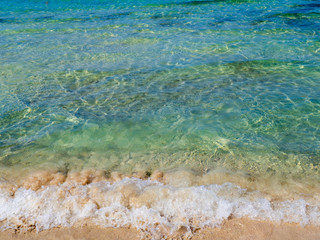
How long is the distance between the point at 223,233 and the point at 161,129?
7.60 feet

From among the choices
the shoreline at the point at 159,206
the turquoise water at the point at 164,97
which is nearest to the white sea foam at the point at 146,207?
the shoreline at the point at 159,206

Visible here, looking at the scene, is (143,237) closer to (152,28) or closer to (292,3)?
(152,28)

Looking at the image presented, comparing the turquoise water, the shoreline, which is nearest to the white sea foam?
the shoreline

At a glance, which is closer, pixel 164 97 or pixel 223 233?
pixel 223 233

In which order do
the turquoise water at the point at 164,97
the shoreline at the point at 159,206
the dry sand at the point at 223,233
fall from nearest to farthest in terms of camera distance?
the dry sand at the point at 223,233
the shoreline at the point at 159,206
the turquoise water at the point at 164,97

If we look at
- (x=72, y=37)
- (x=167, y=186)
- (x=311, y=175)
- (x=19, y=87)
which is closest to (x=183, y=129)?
(x=167, y=186)

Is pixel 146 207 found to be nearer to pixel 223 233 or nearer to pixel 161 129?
pixel 223 233

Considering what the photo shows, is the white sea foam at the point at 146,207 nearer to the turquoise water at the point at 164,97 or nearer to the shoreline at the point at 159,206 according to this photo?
the shoreline at the point at 159,206

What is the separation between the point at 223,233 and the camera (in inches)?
121

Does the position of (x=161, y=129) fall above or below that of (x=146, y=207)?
below

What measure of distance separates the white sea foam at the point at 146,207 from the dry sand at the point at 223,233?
74 millimetres

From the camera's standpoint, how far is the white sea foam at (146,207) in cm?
320

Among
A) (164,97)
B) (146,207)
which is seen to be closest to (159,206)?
(146,207)

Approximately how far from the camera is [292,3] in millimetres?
15562
